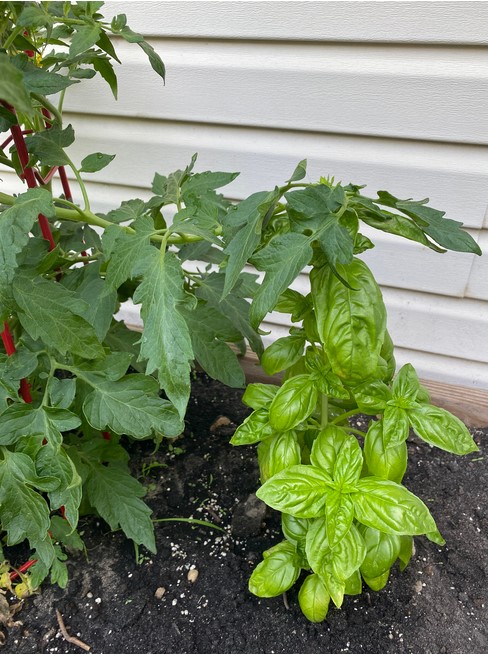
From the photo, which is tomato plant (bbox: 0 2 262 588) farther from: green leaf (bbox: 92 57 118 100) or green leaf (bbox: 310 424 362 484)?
green leaf (bbox: 310 424 362 484)

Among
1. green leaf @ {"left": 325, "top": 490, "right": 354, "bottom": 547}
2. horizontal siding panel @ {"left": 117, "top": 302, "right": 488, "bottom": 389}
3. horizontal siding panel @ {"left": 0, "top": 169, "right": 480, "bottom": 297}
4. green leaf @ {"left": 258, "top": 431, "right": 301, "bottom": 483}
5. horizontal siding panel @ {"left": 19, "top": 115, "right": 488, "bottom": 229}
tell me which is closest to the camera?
green leaf @ {"left": 325, "top": 490, "right": 354, "bottom": 547}

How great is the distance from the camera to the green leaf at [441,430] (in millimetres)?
772

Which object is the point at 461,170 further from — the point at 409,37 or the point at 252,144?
the point at 252,144

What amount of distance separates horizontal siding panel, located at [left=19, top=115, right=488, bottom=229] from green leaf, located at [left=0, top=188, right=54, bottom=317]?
700 mm

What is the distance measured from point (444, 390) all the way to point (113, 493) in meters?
0.88

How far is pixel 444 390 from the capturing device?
1.42 meters

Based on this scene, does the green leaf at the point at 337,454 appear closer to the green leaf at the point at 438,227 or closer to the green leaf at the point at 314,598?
the green leaf at the point at 314,598

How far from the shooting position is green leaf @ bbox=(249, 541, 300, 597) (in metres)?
0.88

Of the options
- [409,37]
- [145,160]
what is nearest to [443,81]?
[409,37]

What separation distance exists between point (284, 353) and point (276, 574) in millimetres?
360

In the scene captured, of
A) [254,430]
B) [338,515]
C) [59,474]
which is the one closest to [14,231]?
[59,474]

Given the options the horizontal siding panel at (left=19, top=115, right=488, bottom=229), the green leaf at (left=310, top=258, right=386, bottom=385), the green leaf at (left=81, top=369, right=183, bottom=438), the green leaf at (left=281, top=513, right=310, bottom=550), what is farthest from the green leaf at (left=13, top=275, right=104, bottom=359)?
the horizontal siding panel at (left=19, top=115, right=488, bottom=229)

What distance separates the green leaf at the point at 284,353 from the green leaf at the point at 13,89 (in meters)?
0.57

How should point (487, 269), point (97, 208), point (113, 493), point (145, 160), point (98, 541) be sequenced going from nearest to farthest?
point (113, 493), point (98, 541), point (487, 269), point (145, 160), point (97, 208)
